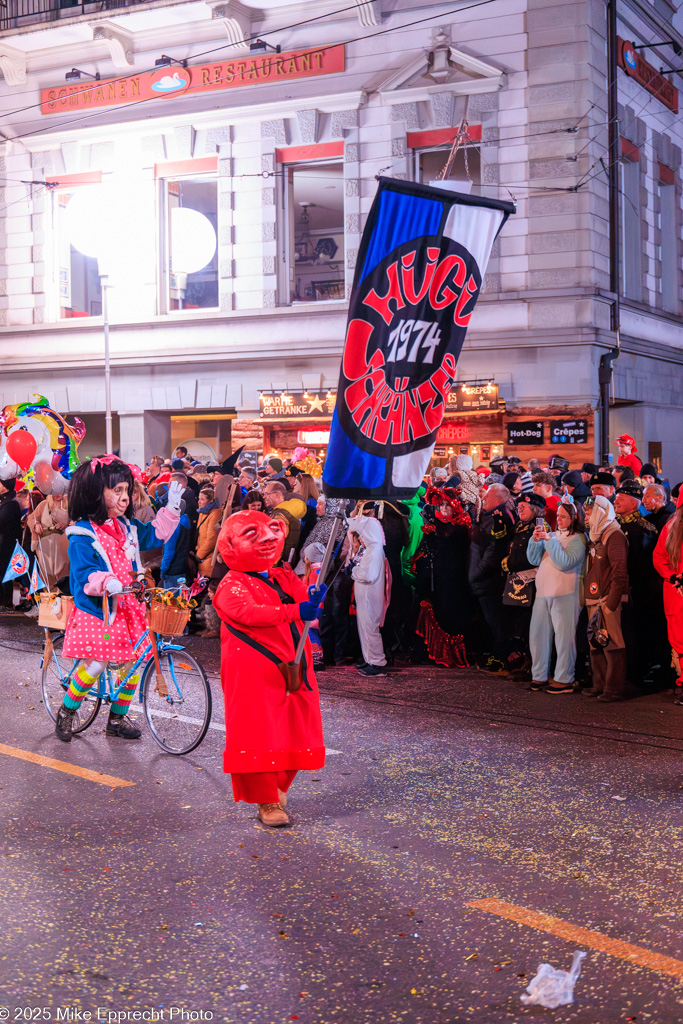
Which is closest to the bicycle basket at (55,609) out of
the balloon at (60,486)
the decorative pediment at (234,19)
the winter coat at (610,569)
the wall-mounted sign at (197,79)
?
→ the balloon at (60,486)

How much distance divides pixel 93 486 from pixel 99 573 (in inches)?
22.6

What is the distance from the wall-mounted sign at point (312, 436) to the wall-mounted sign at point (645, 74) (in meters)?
9.11

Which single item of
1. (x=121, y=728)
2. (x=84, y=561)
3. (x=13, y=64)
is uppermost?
(x=13, y=64)

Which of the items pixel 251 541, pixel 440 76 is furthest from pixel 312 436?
pixel 251 541

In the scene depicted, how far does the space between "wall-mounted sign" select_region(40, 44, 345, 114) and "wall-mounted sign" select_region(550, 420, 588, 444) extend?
8272mm

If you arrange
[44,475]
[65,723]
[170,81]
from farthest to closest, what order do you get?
[170,81] → [44,475] → [65,723]

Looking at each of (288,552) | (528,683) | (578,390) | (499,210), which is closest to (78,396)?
(578,390)

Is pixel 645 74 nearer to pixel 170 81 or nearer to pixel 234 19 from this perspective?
pixel 234 19

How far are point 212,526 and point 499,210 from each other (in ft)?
23.2

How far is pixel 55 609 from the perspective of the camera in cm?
798

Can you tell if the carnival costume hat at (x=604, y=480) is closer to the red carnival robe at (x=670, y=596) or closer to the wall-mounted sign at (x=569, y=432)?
the red carnival robe at (x=670, y=596)

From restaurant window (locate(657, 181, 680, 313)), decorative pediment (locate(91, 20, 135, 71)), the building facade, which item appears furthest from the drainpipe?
decorative pediment (locate(91, 20, 135, 71))

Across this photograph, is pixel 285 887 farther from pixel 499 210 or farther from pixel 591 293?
pixel 591 293

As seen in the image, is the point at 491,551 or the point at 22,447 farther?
the point at 22,447
